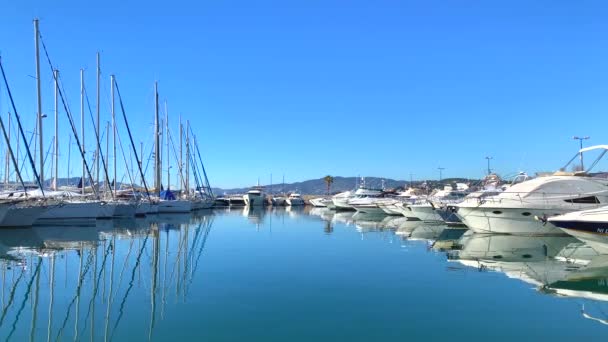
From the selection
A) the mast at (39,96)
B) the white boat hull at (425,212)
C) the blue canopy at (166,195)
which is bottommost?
the white boat hull at (425,212)

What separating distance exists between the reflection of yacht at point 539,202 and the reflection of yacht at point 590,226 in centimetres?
1015

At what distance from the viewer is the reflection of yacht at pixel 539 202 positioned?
30.0m

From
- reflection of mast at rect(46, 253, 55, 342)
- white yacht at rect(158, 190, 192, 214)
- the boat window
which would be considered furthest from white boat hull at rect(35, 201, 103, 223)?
the boat window

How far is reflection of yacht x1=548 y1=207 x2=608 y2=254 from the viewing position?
18.9 meters

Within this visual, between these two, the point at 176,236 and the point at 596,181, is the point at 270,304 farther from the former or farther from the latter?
the point at 596,181

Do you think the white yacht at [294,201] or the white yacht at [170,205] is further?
the white yacht at [294,201]

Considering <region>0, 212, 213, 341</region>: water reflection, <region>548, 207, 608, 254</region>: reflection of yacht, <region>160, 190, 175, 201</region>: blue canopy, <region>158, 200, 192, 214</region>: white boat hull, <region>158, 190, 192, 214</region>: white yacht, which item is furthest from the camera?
<region>160, 190, 175, 201</region>: blue canopy

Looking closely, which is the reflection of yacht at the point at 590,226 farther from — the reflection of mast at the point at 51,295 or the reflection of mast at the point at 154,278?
the reflection of mast at the point at 51,295

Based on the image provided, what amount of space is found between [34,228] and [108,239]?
347 inches

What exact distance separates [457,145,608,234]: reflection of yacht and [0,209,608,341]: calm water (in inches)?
153

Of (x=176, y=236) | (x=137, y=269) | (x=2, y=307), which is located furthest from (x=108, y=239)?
(x=2, y=307)

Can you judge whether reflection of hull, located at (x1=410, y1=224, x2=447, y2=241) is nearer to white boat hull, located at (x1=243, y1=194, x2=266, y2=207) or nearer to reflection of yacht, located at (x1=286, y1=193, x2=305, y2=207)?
white boat hull, located at (x1=243, y1=194, x2=266, y2=207)

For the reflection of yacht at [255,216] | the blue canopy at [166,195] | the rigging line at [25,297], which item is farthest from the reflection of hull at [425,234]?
the blue canopy at [166,195]

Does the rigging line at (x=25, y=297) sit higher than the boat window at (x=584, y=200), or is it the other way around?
the boat window at (x=584, y=200)
